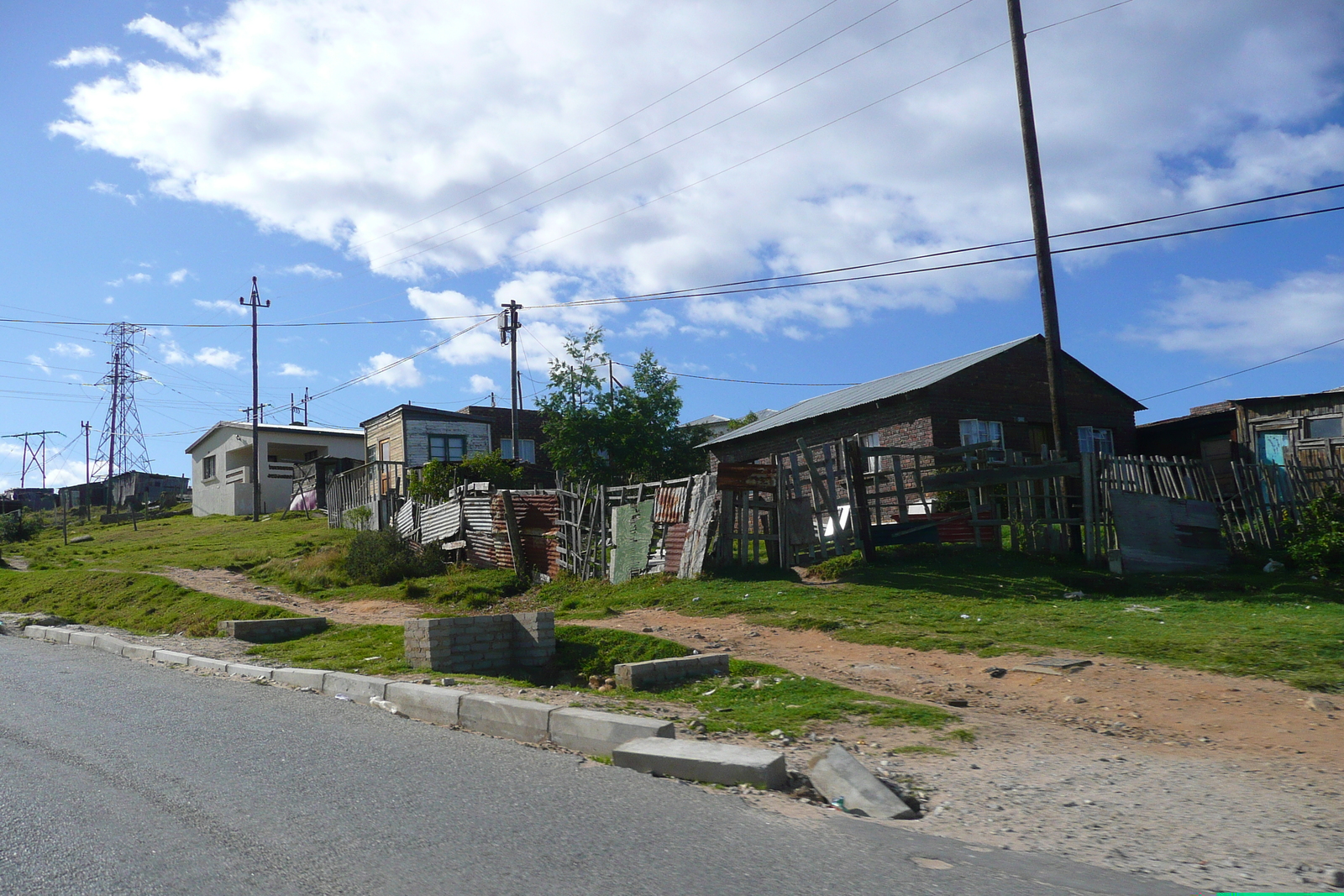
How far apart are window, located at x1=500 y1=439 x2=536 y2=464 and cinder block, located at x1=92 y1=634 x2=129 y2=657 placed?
2920 cm

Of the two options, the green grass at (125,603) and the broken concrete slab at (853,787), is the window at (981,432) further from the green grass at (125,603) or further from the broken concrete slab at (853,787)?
the broken concrete slab at (853,787)

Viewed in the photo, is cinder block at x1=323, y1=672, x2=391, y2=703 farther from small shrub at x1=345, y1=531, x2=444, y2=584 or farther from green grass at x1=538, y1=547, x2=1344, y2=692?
small shrub at x1=345, y1=531, x2=444, y2=584

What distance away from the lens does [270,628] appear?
1289 centimetres

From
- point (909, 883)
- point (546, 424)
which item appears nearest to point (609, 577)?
point (909, 883)

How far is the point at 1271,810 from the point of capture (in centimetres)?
Result: 454

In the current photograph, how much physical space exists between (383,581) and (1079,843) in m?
17.5

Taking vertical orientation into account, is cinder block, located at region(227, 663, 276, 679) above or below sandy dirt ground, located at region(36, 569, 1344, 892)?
above

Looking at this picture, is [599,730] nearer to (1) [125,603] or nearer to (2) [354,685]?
(2) [354,685]

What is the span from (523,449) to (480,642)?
34386mm

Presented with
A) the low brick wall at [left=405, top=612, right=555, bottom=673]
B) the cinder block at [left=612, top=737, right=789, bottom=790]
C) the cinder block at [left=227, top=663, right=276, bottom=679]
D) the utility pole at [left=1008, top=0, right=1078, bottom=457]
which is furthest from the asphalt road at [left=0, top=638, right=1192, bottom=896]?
the utility pole at [left=1008, top=0, right=1078, bottom=457]

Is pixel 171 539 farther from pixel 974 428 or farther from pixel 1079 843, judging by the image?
pixel 1079 843

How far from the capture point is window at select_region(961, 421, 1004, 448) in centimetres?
2361

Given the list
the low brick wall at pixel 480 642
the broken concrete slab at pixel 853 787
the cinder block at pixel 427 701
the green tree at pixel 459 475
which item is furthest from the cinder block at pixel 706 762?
the green tree at pixel 459 475

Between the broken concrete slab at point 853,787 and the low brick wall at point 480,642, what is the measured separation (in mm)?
5265
